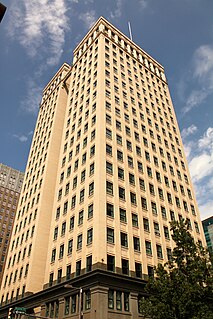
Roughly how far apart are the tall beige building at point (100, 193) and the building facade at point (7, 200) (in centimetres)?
5107

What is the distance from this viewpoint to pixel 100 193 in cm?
3528

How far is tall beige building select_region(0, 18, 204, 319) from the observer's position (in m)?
32.0

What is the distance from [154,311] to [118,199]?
51.1ft

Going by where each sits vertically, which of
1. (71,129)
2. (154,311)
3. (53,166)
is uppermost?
(71,129)

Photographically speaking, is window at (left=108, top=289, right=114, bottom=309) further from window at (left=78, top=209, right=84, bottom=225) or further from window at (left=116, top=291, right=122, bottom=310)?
window at (left=78, top=209, right=84, bottom=225)

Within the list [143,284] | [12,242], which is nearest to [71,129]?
[12,242]

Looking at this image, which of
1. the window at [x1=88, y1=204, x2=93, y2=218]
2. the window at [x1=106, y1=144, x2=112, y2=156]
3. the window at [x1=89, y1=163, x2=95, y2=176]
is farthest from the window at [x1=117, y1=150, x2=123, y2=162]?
the window at [x1=88, y1=204, x2=93, y2=218]

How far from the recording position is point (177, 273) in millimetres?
25000

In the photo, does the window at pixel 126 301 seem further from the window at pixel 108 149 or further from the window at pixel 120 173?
the window at pixel 108 149

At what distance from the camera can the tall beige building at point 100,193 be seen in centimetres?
3200

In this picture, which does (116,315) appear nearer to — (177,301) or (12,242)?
(177,301)

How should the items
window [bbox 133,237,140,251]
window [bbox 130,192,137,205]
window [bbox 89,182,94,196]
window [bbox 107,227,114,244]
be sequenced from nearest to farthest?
window [bbox 107,227,114,244] → window [bbox 133,237,140,251] → window [bbox 89,182,94,196] → window [bbox 130,192,137,205]

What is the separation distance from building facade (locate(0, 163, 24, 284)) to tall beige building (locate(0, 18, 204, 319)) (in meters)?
51.1

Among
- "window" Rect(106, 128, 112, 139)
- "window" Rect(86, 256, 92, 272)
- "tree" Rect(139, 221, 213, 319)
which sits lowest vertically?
"tree" Rect(139, 221, 213, 319)
